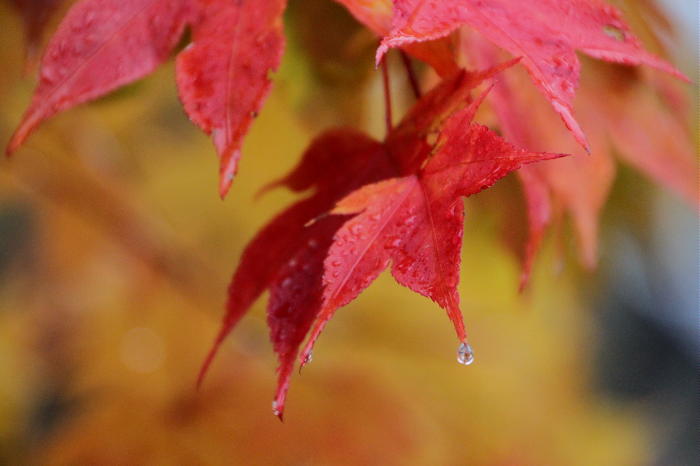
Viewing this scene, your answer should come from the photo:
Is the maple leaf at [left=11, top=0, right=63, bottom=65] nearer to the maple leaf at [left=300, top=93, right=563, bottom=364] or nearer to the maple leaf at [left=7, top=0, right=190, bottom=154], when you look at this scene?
the maple leaf at [left=7, top=0, right=190, bottom=154]

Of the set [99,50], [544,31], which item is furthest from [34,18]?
Result: [544,31]

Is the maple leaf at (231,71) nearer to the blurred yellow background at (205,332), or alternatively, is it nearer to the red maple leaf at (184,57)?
the red maple leaf at (184,57)

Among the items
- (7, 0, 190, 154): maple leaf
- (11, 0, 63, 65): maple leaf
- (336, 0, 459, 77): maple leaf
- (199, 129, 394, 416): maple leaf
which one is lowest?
(199, 129, 394, 416): maple leaf

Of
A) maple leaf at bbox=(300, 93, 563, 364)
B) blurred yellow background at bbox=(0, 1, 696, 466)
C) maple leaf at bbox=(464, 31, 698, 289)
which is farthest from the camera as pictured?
blurred yellow background at bbox=(0, 1, 696, 466)

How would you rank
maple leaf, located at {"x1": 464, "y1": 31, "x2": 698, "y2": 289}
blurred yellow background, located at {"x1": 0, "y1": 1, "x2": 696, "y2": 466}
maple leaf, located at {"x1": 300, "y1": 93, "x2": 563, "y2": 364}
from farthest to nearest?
blurred yellow background, located at {"x1": 0, "y1": 1, "x2": 696, "y2": 466} < maple leaf, located at {"x1": 464, "y1": 31, "x2": 698, "y2": 289} < maple leaf, located at {"x1": 300, "y1": 93, "x2": 563, "y2": 364}

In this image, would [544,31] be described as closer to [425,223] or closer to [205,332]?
[425,223]

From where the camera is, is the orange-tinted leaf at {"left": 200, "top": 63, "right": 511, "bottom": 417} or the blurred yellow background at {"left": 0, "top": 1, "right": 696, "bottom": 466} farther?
the blurred yellow background at {"left": 0, "top": 1, "right": 696, "bottom": 466}

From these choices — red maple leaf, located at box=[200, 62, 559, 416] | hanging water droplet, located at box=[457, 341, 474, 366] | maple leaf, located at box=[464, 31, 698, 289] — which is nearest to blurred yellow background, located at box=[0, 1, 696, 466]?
maple leaf, located at box=[464, 31, 698, 289]

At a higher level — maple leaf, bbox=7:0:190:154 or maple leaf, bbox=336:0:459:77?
maple leaf, bbox=336:0:459:77
